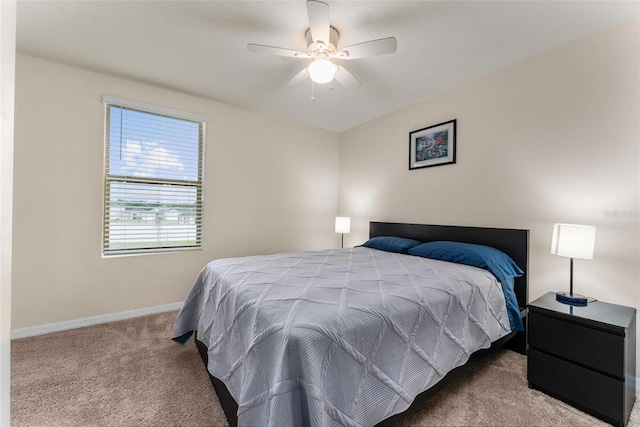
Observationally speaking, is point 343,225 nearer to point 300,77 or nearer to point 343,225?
point 343,225

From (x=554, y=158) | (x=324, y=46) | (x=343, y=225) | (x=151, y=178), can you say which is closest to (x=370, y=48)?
(x=324, y=46)

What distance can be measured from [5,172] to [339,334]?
106 cm

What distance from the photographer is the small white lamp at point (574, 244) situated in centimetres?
174

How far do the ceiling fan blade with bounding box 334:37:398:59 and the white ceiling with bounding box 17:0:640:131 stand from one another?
0.70 feet

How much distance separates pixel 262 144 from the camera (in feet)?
12.2

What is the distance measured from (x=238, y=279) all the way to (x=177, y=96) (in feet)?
8.38

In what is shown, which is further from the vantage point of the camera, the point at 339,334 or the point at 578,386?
the point at 578,386

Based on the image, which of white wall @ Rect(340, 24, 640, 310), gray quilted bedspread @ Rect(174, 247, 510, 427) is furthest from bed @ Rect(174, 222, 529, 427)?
white wall @ Rect(340, 24, 640, 310)

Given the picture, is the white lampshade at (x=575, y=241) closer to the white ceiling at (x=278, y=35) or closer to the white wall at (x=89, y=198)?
the white ceiling at (x=278, y=35)

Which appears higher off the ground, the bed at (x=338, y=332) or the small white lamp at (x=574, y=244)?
the small white lamp at (x=574, y=244)

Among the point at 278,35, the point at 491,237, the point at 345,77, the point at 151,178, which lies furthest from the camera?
the point at 151,178

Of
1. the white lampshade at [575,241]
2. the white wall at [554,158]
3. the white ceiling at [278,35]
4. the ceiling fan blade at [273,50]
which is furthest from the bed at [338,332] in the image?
the white ceiling at [278,35]

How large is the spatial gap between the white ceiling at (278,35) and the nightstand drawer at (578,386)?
2.33 meters

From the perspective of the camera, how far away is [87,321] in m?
2.64
